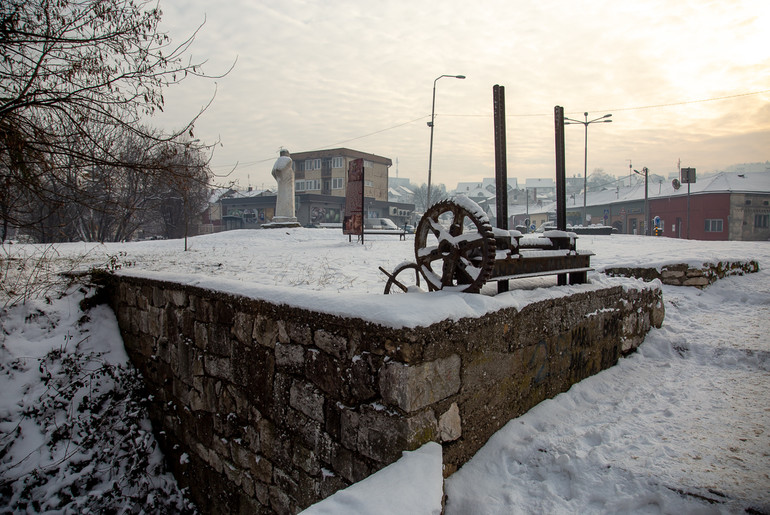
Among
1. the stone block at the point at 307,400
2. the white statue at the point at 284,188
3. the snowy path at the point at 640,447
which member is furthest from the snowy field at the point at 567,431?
the white statue at the point at 284,188

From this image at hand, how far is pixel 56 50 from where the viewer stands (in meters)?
4.87

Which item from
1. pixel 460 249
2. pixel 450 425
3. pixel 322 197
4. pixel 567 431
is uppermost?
pixel 322 197

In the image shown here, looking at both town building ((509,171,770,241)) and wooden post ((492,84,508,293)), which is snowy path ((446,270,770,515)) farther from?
town building ((509,171,770,241))

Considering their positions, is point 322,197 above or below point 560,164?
above

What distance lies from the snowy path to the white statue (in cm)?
2081

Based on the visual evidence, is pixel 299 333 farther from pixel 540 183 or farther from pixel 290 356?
pixel 540 183

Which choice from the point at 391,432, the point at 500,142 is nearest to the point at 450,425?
the point at 391,432

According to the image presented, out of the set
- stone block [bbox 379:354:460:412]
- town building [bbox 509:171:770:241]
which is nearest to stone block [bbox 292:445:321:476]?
stone block [bbox 379:354:460:412]

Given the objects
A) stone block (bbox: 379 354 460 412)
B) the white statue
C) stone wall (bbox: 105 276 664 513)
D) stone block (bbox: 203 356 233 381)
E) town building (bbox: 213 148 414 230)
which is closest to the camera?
stone block (bbox: 379 354 460 412)

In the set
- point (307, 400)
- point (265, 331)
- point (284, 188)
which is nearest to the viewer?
point (307, 400)

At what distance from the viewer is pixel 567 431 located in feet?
8.86

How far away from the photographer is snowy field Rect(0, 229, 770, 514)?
2.01m

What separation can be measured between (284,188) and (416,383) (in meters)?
22.2

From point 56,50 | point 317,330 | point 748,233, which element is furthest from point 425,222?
point 748,233
